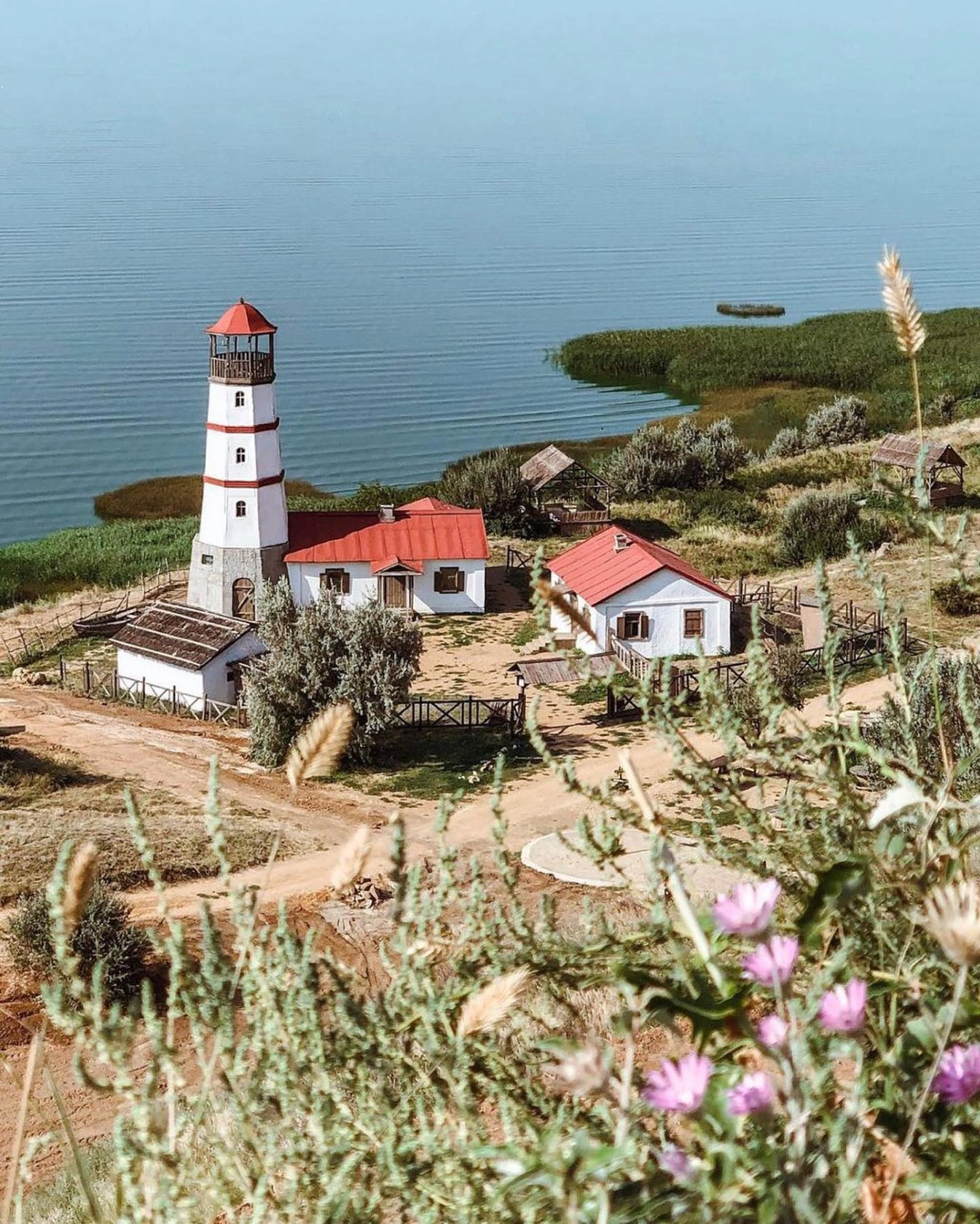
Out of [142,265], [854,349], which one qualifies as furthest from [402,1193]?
[142,265]

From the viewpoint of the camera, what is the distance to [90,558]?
40094mm

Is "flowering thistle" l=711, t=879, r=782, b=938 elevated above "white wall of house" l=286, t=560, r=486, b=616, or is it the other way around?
"flowering thistle" l=711, t=879, r=782, b=938

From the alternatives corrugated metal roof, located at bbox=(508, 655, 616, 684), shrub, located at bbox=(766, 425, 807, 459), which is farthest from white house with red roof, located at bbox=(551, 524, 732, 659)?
shrub, located at bbox=(766, 425, 807, 459)

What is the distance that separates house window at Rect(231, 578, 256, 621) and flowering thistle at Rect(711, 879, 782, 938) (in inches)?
1182

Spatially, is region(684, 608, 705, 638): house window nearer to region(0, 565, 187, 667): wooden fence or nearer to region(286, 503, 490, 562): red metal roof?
region(286, 503, 490, 562): red metal roof

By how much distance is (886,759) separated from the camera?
2.95 meters

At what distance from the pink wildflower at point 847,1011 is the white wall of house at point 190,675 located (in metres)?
25.5

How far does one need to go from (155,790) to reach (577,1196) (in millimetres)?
19849

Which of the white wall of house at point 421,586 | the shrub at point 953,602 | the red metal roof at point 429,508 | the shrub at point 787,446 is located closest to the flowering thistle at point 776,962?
the shrub at point 953,602

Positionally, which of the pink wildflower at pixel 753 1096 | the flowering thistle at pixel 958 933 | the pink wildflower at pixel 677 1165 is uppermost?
the flowering thistle at pixel 958 933

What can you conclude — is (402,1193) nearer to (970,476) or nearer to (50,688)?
(50,688)

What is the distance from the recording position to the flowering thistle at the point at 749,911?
1735mm

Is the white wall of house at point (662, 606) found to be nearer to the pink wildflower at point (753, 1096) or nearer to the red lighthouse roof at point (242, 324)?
the red lighthouse roof at point (242, 324)

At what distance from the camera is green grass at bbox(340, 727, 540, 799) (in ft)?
72.0
